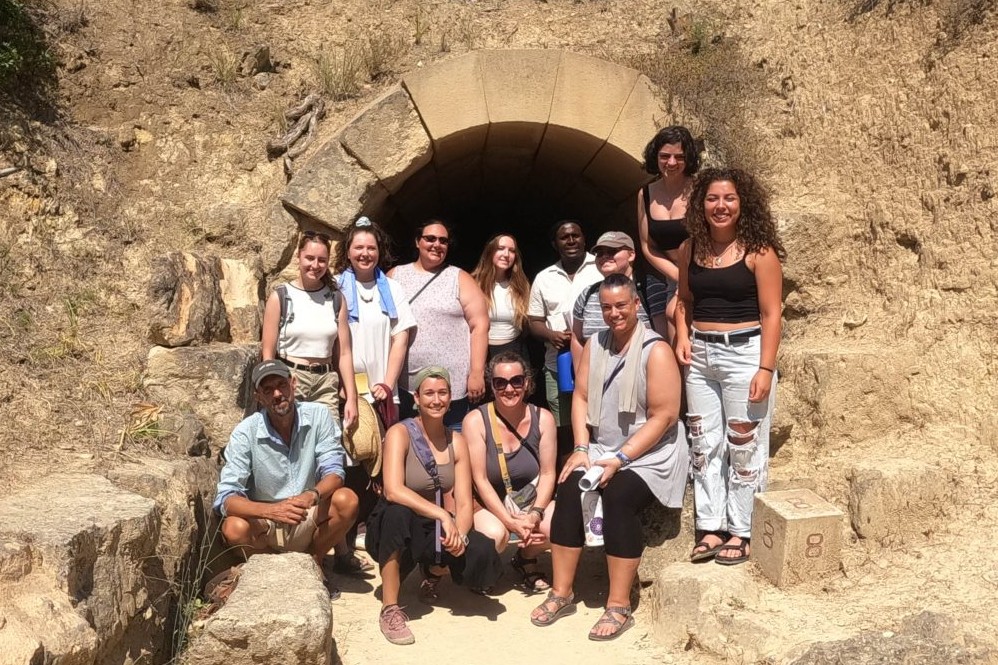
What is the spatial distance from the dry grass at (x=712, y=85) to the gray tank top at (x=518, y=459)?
2611mm

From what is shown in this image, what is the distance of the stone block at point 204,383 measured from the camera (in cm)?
534

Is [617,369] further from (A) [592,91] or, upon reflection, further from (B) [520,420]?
(A) [592,91]

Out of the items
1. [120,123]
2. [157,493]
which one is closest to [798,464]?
[157,493]

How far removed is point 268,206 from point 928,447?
14.1 ft

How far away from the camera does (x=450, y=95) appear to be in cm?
625

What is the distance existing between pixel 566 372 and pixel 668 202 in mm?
1067

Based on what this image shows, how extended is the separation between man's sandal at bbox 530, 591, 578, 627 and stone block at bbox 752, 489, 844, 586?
0.93 meters

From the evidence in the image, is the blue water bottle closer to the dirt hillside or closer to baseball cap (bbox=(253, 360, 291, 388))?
the dirt hillside

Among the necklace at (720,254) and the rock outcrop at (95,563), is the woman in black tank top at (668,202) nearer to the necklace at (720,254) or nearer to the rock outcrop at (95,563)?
the necklace at (720,254)

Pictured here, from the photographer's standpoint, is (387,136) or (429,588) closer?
(429,588)

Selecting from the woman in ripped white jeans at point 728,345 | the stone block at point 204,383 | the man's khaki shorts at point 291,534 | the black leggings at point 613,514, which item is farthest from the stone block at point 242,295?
the woman in ripped white jeans at point 728,345

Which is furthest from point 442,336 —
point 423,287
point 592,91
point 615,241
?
point 592,91

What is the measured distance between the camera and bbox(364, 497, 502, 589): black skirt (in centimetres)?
444

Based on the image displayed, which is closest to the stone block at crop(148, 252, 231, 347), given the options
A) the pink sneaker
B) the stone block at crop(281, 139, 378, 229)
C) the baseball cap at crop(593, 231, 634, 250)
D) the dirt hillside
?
the dirt hillside
